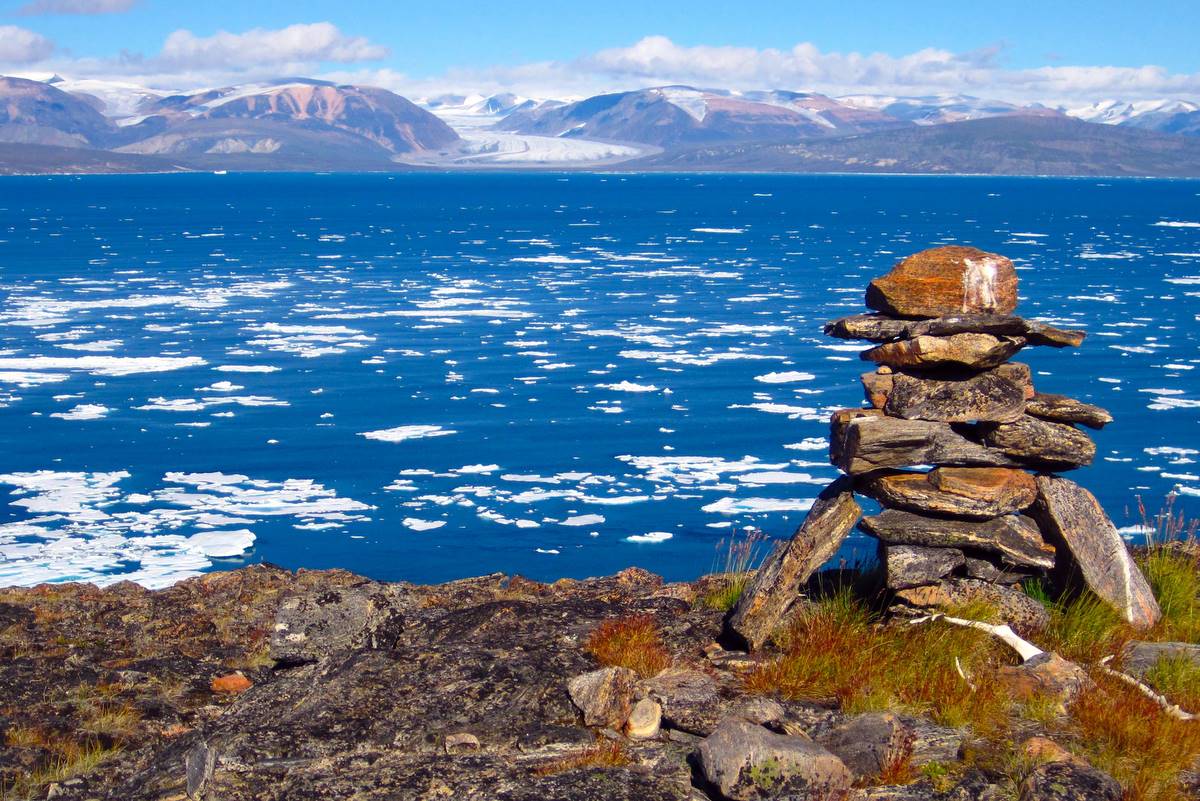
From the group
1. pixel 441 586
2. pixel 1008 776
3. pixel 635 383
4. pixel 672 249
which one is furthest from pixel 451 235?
pixel 1008 776

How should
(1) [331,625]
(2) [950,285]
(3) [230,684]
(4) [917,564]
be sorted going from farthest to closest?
(3) [230,684] → (1) [331,625] → (2) [950,285] → (4) [917,564]

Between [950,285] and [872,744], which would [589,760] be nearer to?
[872,744]

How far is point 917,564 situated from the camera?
31.3ft

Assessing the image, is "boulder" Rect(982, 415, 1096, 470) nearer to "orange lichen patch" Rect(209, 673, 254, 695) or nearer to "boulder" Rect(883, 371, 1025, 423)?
"boulder" Rect(883, 371, 1025, 423)

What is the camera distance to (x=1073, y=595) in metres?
10.0

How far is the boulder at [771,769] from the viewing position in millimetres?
7051

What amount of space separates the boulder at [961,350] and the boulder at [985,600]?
69.2 inches

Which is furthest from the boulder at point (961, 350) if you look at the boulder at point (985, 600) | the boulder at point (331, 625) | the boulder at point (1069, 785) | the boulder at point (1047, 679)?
the boulder at point (331, 625)

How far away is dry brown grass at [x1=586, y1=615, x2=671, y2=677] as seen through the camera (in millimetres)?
9164

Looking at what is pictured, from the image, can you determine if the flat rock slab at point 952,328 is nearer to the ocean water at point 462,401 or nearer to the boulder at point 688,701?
the boulder at point 688,701

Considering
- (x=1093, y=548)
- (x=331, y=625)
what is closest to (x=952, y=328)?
(x=1093, y=548)

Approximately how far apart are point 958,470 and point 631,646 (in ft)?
9.82

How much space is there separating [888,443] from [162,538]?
1727cm

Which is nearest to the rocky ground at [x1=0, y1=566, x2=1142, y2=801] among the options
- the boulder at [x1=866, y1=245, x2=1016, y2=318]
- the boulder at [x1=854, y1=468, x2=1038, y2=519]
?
the boulder at [x1=854, y1=468, x2=1038, y2=519]
